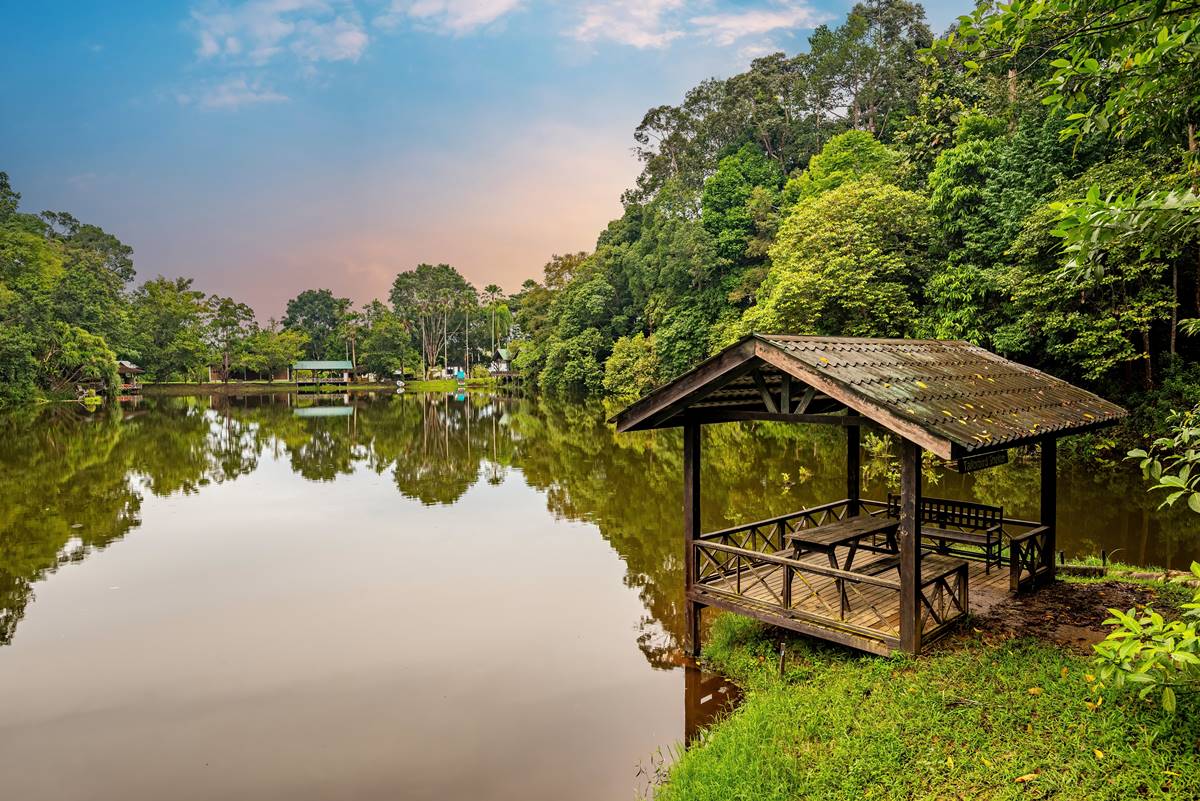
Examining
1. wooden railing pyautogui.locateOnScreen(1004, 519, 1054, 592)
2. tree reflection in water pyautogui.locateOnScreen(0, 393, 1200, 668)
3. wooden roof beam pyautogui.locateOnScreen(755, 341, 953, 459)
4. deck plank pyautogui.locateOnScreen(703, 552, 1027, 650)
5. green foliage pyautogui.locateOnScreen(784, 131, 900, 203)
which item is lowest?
tree reflection in water pyautogui.locateOnScreen(0, 393, 1200, 668)

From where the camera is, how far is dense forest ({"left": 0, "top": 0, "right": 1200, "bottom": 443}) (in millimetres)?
4785

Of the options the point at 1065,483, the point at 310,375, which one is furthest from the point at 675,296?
the point at 310,375

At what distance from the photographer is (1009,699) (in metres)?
5.19

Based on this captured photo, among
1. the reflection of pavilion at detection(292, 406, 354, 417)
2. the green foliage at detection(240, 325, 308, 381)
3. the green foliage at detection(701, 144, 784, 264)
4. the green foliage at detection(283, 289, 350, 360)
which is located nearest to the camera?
the green foliage at detection(701, 144, 784, 264)

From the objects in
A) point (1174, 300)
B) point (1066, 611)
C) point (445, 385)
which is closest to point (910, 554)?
point (1066, 611)

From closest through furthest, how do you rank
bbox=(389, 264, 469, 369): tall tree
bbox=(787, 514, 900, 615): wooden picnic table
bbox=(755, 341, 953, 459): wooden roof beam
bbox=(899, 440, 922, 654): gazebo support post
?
bbox=(755, 341, 953, 459): wooden roof beam, bbox=(899, 440, 922, 654): gazebo support post, bbox=(787, 514, 900, 615): wooden picnic table, bbox=(389, 264, 469, 369): tall tree

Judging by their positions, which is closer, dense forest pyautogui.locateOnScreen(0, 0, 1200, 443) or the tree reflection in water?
dense forest pyautogui.locateOnScreen(0, 0, 1200, 443)

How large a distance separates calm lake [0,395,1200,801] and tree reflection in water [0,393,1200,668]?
0.40 ft

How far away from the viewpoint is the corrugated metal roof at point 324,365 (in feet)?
255

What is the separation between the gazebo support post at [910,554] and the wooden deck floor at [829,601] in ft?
0.61

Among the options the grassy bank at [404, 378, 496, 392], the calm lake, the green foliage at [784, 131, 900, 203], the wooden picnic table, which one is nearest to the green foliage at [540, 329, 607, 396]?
the green foliage at [784, 131, 900, 203]

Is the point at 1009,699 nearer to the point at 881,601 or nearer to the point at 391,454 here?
the point at 881,601

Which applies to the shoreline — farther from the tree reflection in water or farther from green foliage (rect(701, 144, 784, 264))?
green foliage (rect(701, 144, 784, 264))

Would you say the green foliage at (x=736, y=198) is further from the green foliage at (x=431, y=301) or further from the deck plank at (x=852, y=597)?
the green foliage at (x=431, y=301)
